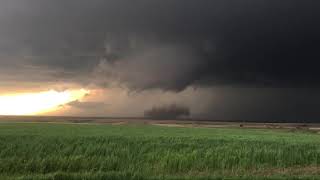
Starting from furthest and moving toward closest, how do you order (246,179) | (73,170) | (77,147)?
(77,147) → (73,170) → (246,179)

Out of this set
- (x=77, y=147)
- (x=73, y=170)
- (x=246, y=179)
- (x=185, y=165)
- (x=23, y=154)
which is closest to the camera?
(x=246, y=179)

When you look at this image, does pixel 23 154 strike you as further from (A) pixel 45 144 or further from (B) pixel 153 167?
(B) pixel 153 167

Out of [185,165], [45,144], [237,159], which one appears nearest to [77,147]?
[45,144]

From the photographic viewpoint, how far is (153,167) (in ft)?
89.2

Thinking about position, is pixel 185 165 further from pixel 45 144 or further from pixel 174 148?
pixel 45 144

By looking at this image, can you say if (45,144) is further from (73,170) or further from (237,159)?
(237,159)

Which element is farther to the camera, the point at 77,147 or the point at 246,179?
the point at 77,147

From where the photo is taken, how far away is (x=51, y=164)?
85.3 ft

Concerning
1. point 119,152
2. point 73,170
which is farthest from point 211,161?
point 73,170

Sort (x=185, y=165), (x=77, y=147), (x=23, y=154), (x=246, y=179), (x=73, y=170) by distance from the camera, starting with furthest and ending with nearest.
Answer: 1. (x=77, y=147)
2. (x=23, y=154)
3. (x=185, y=165)
4. (x=73, y=170)
5. (x=246, y=179)

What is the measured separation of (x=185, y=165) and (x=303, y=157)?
863 cm

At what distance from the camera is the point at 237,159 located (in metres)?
28.5

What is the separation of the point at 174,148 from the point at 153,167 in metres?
5.67

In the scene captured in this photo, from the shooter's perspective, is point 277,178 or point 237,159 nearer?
point 277,178
